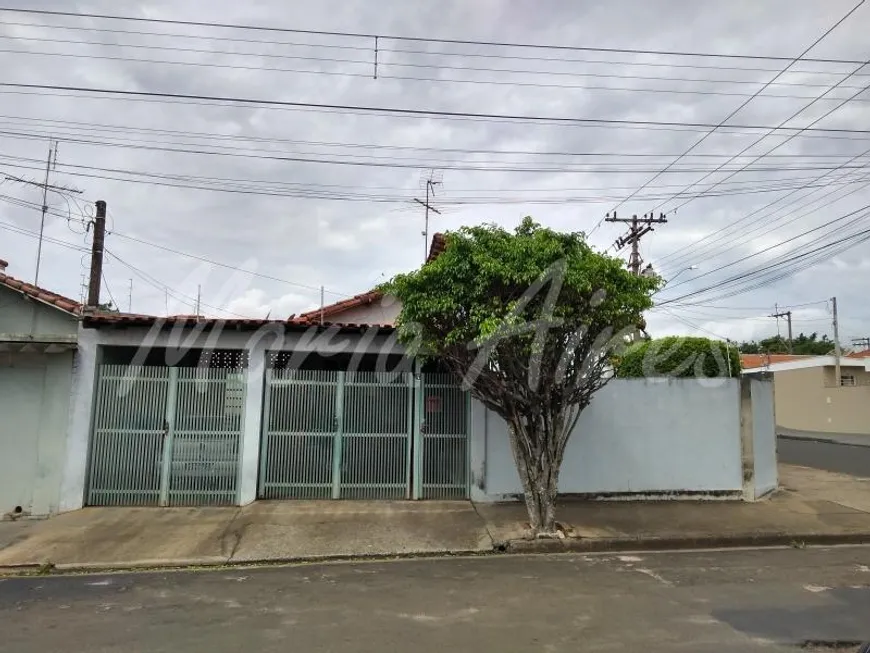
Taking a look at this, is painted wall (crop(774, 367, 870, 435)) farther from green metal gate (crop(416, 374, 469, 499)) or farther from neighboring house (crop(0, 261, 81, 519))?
neighboring house (crop(0, 261, 81, 519))

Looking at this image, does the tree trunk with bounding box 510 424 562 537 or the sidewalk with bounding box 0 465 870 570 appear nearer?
the sidewalk with bounding box 0 465 870 570

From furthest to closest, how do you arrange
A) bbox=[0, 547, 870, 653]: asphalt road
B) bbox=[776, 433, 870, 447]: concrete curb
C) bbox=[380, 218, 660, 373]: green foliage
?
1. bbox=[776, 433, 870, 447]: concrete curb
2. bbox=[380, 218, 660, 373]: green foliage
3. bbox=[0, 547, 870, 653]: asphalt road

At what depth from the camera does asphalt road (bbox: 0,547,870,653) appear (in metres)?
4.51

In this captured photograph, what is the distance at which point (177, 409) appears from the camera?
377 inches

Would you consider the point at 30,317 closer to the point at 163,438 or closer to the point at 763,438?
the point at 163,438

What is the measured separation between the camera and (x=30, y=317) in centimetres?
944

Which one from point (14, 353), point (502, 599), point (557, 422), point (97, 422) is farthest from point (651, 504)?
point (14, 353)

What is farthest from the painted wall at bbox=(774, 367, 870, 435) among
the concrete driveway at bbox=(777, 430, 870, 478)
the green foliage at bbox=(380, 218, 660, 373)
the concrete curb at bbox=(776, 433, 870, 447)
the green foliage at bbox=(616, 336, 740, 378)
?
the green foliage at bbox=(380, 218, 660, 373)

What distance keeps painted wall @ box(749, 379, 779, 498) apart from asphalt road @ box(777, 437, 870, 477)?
15.1 ft

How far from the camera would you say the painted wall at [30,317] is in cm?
940

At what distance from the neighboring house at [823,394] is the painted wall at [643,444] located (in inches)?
812

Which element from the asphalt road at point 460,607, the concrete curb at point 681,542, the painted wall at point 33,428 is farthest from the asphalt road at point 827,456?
the painted wall at point 33,428

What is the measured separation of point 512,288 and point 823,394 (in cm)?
2871

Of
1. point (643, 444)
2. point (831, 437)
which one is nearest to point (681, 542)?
point (643, 444)
